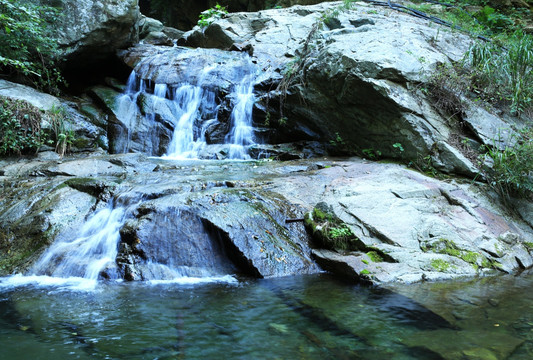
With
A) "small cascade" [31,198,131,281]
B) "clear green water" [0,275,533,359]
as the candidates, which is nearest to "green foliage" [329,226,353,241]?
"clear green water" [0,275,533,359]

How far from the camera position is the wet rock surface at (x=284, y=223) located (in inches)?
178

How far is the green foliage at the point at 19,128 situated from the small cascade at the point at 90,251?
3.97m

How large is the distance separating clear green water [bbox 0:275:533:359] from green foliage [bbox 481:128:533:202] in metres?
2.09

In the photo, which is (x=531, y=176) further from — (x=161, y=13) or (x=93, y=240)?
(x=161, y=13)

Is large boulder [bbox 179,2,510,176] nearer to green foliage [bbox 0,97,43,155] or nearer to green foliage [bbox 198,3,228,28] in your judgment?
green foliage [bbox 198,3,228,28]

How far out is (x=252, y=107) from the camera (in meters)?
9.67

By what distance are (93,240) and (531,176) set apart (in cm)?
628

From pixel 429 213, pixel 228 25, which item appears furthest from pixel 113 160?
pixel 228 25

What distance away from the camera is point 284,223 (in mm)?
5199

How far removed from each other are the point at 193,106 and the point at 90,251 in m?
6.09

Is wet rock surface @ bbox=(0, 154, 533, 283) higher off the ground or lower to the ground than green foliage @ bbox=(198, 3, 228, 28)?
lower

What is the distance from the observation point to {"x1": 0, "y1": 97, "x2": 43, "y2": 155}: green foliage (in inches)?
305

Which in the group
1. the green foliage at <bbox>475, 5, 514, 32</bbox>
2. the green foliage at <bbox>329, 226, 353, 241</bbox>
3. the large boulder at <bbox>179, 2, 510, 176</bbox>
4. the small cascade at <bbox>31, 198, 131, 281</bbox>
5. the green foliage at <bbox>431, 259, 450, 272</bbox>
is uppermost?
the green foliage at <bbox>475, 5, 514, 32</bbox>

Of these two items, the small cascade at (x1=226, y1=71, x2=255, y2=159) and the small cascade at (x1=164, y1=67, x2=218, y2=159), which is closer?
the small cascade at (x1=226, y1=71, x2=255, y2=159)
